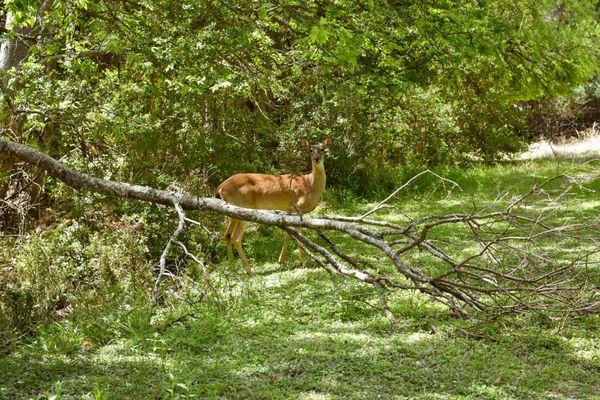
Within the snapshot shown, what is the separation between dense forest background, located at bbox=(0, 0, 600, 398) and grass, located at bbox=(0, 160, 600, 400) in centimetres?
15

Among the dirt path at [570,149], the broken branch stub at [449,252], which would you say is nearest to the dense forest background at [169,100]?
the broken branch stub at [449,252]

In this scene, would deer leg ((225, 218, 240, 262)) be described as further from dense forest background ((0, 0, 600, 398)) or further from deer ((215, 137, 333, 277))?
dense forest background ((0, 0, 600, 398))

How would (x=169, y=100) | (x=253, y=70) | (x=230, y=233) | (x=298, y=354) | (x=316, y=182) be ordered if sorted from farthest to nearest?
(x=169, y=100)
(x=316, y=182)
(x=230, y=233)
(x=253, y=70)
(x=298, y=354)

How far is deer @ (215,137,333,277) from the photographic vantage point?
9922 millimetres

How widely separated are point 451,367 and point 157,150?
6.79 m

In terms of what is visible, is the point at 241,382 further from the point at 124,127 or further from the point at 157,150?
the point at 157,150

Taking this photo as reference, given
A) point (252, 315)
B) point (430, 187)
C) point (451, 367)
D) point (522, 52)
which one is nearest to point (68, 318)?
point (252, 315)

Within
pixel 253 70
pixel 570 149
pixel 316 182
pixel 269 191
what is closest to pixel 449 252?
pixel 316 182

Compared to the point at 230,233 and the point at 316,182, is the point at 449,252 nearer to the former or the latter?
the point at 316,182

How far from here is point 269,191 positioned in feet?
33.6

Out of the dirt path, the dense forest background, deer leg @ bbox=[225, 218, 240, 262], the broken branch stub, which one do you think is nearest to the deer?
deer leg @ bbox=[225, 218, 240, 262]

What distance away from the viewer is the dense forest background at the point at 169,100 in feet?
25.2

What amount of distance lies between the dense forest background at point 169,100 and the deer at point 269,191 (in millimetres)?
466

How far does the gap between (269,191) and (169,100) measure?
2309 mm
